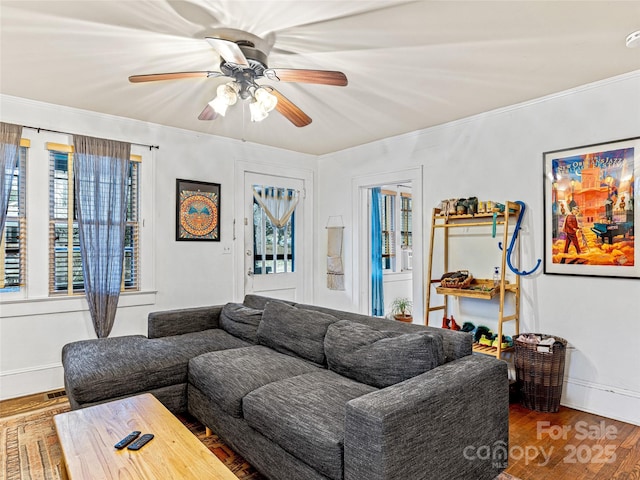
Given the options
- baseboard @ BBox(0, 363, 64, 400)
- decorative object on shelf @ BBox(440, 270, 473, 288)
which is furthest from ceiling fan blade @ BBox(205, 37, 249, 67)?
baseboard @ BBox(0, 363, 64, 400)

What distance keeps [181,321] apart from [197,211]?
1338mm

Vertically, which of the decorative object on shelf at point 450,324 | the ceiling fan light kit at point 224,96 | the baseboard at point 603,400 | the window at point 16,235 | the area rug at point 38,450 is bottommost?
the area rug at point 38,450

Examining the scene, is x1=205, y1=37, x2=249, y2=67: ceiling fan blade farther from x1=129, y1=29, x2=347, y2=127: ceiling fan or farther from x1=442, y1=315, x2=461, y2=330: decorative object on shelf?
x1=442, y1=315, x2=461, y2=330: decorative object on shelf

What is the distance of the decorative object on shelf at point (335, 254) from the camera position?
514 cm

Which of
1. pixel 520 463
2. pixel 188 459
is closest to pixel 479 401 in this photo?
pixel 520 463

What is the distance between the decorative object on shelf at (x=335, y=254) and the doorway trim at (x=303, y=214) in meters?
0.26

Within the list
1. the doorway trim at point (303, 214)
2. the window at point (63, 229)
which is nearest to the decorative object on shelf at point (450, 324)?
the doorway trim at point (303, 214)

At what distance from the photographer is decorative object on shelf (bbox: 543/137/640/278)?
2828 mm

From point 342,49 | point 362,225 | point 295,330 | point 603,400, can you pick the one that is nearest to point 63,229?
point 295,330

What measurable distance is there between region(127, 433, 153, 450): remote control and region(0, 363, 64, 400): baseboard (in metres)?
2.36

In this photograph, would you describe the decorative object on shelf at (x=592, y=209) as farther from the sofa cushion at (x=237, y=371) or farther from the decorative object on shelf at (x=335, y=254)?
the decorative object on shelf at (x=335, y=254)

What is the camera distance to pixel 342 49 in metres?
2.43

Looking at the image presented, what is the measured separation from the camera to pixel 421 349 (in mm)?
2016

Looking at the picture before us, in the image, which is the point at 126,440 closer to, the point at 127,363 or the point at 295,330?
the point at 127,363
